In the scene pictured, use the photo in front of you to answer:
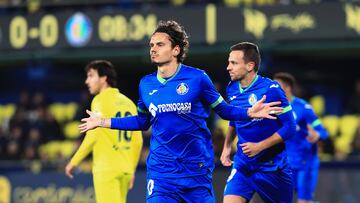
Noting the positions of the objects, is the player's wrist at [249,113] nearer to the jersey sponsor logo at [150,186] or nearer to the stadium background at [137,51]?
the jersey sponsor logo at [150,186]

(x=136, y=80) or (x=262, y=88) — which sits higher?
(x=262, y=88)

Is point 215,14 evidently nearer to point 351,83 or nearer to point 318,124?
point 351,83

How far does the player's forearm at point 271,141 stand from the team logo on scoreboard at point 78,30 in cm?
1214

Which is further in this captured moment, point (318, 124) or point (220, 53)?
point (220, 53)

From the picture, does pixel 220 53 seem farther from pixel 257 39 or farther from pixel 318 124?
pixel 318 124

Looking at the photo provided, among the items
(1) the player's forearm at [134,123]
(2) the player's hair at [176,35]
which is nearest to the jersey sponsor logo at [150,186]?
(1) the player's forearm at [134,123]

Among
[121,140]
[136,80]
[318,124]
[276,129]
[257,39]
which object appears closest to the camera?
[276,129]

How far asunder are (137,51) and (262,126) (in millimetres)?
11674

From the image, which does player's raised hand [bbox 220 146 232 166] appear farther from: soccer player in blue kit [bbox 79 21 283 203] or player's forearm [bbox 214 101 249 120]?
player's forearm [bbox 214 101 249 120]

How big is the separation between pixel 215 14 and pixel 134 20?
1.88 m

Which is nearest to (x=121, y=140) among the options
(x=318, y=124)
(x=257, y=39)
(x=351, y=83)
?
(x=318, y=124)

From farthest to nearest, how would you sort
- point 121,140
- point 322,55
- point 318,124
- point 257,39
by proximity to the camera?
1. point 322,55
2. point 257,39
3. point 318,124
4. point 121,140

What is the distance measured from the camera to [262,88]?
8.99 m

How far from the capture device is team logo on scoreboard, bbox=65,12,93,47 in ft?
67.2
